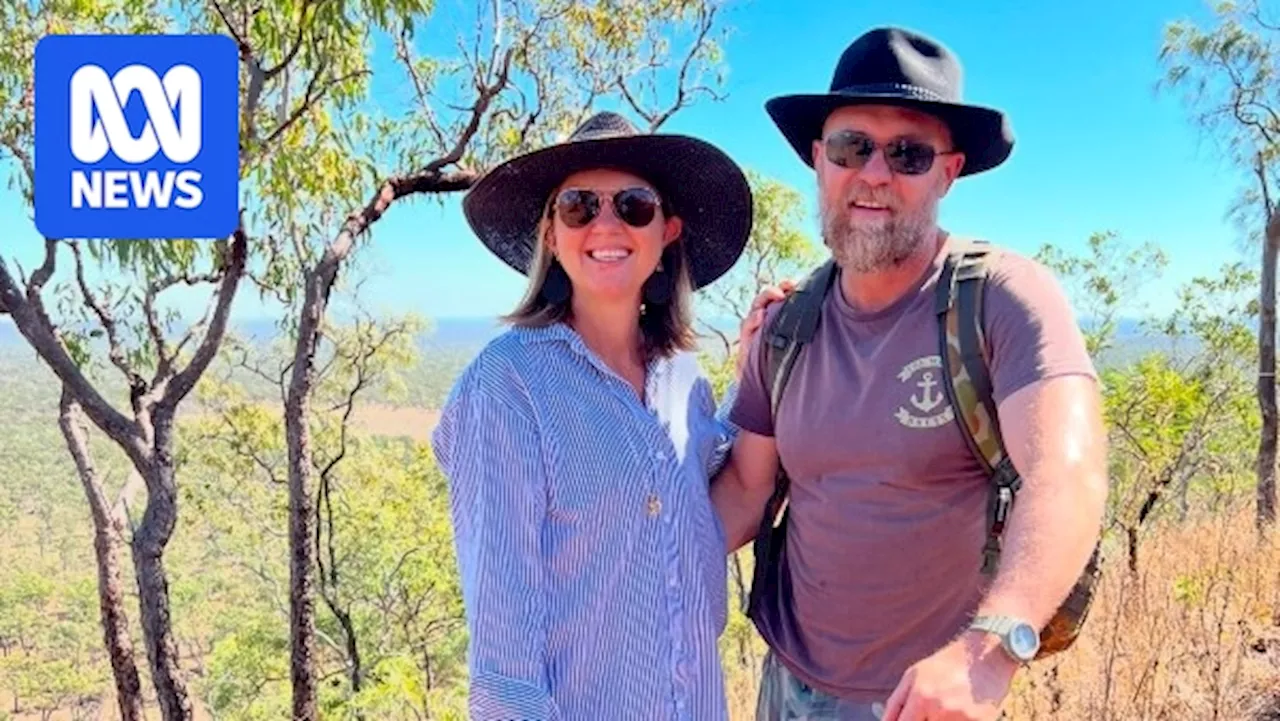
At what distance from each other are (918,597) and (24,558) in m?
36.4

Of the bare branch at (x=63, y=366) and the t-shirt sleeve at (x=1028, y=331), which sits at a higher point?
the t-shirt sleeve at (x=1028, y=331)

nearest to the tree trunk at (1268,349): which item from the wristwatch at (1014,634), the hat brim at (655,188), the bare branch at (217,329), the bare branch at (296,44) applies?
the bare branch at (296,44)

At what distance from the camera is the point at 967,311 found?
1.41m

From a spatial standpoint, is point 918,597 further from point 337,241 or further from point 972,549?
point 337,241

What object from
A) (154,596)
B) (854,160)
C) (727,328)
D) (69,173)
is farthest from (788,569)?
(727,328)

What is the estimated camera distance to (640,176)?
5.49 ft

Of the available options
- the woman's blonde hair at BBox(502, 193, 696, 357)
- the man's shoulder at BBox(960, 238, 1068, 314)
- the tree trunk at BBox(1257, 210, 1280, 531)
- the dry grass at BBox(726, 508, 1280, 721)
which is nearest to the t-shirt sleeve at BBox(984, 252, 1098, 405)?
the man's shoulder at BBox(960, 238, 1068, 314)

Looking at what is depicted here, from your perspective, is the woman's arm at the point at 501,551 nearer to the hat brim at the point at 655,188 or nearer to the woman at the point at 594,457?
the woman at the point at 594,457

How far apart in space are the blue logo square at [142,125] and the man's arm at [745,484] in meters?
4.96

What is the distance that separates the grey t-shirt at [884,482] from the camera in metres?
1.42

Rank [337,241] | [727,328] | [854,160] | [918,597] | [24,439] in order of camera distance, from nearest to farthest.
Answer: [918,597], [854,160], [337,241], [727,328], [24,439]

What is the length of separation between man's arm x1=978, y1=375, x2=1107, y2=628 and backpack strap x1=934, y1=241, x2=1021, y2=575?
7cm

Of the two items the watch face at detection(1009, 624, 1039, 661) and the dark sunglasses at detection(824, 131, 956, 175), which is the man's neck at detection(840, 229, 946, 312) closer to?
the dark sunglasses at detection(824, 131, 956, 175)

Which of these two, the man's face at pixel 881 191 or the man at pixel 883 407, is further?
the man's face at pixel 881 191
